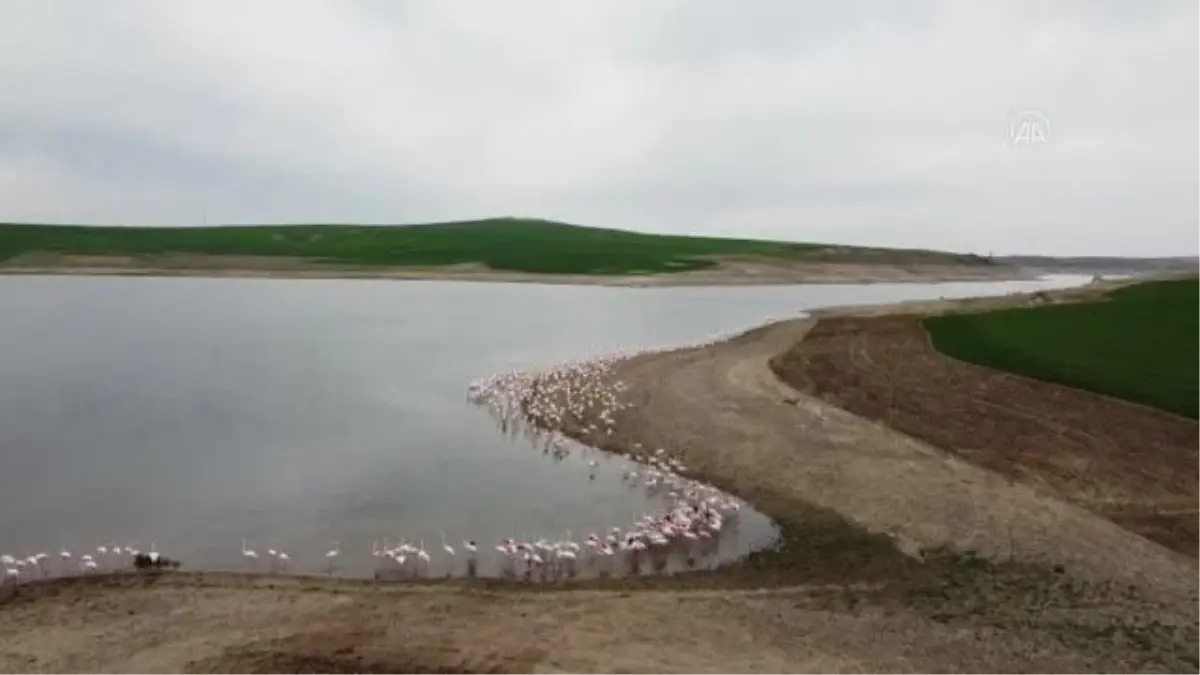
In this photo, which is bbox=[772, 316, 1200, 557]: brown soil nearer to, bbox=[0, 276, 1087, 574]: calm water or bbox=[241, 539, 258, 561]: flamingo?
bbox=[0, 276, 1087, 574]: calm water

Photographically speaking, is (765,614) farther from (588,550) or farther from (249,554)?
(249,554)

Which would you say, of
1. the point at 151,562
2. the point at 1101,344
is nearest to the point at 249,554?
the point at 151,562

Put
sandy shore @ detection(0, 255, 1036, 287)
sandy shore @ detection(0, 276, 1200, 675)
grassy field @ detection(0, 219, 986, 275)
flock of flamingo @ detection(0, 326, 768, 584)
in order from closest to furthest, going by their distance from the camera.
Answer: sandy shore @ detection(0, 276, 1200, 675)
flock of flamingo @ detection(0, 326, 768, 584)
sandy shore @ detection(0, 255, 1036, 287)
grassy field @ detection(0, 219, 986, 275)

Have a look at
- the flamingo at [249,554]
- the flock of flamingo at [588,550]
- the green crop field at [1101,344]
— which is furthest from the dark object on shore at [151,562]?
the green crop field at [1101,344]

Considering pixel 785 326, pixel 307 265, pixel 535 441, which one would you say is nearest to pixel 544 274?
pixel 307 265

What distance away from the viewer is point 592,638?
426 inches

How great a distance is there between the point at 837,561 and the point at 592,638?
480cm

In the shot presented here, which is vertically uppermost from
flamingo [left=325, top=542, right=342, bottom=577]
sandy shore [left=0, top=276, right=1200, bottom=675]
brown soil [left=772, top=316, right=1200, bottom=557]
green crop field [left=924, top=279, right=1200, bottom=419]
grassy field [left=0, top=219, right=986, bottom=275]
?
grassy field [left=0, top=219, right=986, bottom=275]

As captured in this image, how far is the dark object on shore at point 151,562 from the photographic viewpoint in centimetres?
1328

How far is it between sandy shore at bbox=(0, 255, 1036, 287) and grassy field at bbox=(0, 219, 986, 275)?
9.30 ft

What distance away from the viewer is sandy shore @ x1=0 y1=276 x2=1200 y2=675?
33.6 feet

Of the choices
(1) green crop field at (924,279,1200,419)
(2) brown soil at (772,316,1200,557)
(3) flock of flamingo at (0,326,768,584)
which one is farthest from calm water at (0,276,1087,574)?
(1) green crop field at (924,279,1200,419)

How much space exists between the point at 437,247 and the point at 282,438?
10096cm

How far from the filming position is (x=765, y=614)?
11.8 meters
